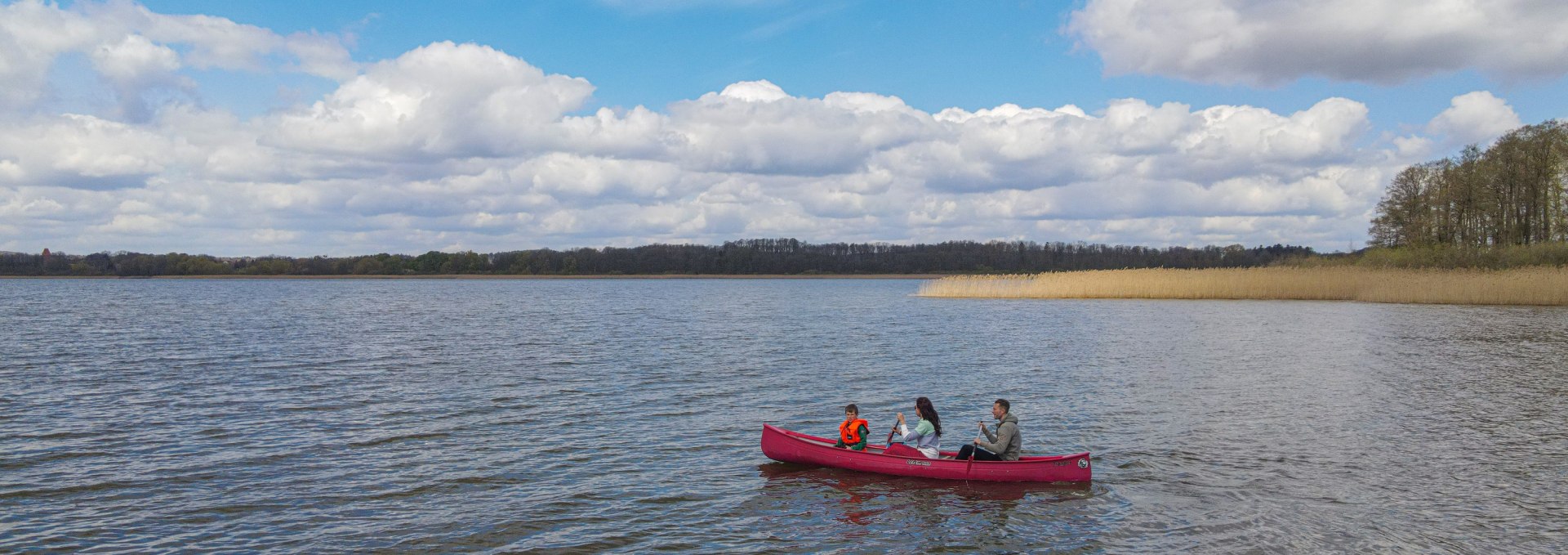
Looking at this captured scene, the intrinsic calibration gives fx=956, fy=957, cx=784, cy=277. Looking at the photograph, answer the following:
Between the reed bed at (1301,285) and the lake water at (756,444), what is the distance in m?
15.5

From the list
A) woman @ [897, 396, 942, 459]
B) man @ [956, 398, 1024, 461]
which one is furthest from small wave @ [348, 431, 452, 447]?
man @ [956, 398, 1024, 461]

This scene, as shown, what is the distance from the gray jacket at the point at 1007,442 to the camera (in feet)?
43.8

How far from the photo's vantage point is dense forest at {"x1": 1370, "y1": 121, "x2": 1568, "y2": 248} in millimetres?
57000

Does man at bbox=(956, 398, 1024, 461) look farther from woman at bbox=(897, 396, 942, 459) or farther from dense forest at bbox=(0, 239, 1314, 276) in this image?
dense forest at bbox=(0, 239, 1314, 276)

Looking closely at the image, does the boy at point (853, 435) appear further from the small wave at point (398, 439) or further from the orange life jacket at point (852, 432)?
the small wave at point (398, 439)

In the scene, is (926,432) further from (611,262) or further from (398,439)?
(611,262)

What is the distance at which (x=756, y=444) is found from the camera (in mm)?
15961

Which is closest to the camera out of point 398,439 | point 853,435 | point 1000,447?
point 1000,447

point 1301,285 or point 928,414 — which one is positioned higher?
point 1301,285

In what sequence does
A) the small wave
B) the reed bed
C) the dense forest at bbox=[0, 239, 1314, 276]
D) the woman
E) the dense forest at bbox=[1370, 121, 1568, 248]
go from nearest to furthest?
the woman
the small wave
the reed bed
the dense forest at bbox=[1370, 121, 1568, 248]
the dense forest at bbox=[0, 239, 1314, 276]

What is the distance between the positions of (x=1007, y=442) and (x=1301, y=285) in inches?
2097

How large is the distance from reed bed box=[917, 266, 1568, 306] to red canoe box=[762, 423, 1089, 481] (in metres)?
46.1

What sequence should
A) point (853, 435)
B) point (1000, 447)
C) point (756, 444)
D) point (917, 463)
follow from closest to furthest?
Result: point (1000, 447) → point (917, 463) → point (853, 435) → point (756, 444)

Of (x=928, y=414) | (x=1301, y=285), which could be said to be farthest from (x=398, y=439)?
(x=1301, y=285)
